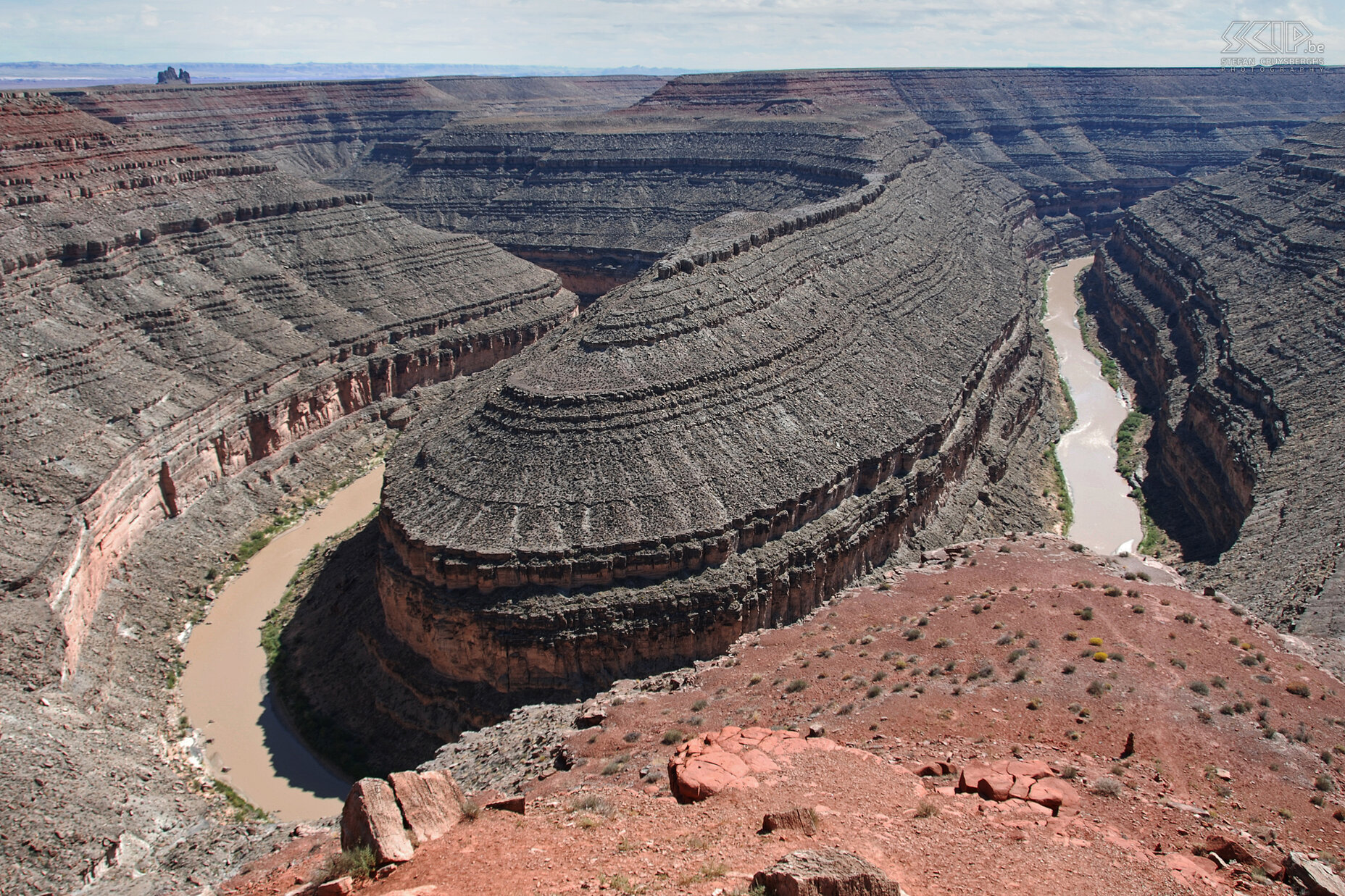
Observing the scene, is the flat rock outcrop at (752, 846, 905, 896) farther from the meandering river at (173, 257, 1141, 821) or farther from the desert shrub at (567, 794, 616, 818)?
the meandering river at (173, 257, 1141, 821)

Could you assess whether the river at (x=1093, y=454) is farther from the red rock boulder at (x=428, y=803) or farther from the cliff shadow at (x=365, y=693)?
the red rock boulder at (x=428, y=803)

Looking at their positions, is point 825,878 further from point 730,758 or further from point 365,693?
point 365,693

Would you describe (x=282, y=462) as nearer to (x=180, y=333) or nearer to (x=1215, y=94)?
(x=180, y=333)

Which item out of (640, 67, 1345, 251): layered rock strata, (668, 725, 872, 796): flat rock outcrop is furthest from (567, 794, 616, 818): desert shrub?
(640, 67, 1345, 251): layered rock strata

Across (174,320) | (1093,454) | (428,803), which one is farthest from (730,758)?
(1093,454)

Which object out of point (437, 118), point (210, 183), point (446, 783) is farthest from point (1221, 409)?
point (437, 118)

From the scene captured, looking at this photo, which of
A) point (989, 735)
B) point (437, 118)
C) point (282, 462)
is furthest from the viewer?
point (437, 118)
